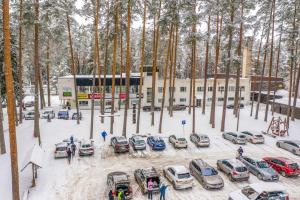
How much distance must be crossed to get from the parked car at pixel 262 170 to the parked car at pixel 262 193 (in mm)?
4240

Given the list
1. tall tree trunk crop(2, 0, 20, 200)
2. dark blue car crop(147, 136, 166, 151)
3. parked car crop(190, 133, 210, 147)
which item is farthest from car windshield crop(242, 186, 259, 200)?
tall tree trunk crop(2, 0, 20, 200)

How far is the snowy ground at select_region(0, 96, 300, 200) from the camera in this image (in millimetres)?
19094

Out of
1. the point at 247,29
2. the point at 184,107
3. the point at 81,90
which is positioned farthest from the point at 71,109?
the point at 247,29

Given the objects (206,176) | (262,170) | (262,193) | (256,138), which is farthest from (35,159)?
(256,138)

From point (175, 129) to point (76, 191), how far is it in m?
19.0

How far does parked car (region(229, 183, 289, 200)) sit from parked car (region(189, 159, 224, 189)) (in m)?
2.44

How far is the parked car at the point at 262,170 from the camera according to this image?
21.1m

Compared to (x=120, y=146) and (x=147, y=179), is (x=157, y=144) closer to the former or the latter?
(x=120, y=146)

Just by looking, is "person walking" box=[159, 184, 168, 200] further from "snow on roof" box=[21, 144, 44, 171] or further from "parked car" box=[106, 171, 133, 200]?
"snow on roof" box=[21, 144, 44, 171]

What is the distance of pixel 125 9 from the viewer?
29.9m

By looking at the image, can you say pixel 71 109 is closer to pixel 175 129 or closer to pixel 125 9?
pixel 175 129

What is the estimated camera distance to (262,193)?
16.2 metres

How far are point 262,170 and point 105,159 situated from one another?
1346cm

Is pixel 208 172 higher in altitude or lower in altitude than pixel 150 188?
higher
